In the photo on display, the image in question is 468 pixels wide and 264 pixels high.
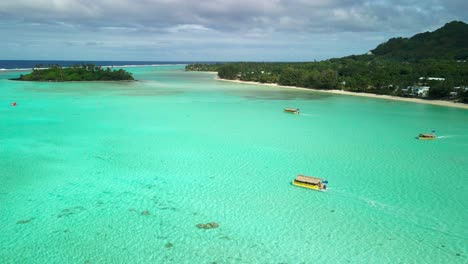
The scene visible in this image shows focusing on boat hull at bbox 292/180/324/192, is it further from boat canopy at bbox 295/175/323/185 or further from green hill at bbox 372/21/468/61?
green hill at bbox 372/21/468/61

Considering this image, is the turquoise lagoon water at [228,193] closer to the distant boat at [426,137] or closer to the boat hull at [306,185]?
the boat hull at [306,185]

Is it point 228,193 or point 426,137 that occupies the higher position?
point 426,137

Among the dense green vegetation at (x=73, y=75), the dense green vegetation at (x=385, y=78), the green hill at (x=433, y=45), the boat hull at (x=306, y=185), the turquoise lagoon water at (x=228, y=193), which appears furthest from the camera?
the green hill at (x=433, y=45)

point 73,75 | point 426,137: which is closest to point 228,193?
point 426,137

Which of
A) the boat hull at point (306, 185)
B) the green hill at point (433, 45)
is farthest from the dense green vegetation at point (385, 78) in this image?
the boat hull at point (306, 185)

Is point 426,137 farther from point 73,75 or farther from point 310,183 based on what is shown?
point 73,75

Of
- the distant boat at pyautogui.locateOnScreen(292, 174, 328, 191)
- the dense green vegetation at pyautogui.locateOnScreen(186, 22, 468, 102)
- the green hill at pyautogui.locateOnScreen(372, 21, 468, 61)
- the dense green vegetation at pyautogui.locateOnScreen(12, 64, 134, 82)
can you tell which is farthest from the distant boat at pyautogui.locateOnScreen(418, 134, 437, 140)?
the green hill at pyautogui.locateOnScreen(372, 21, 468, 61)
